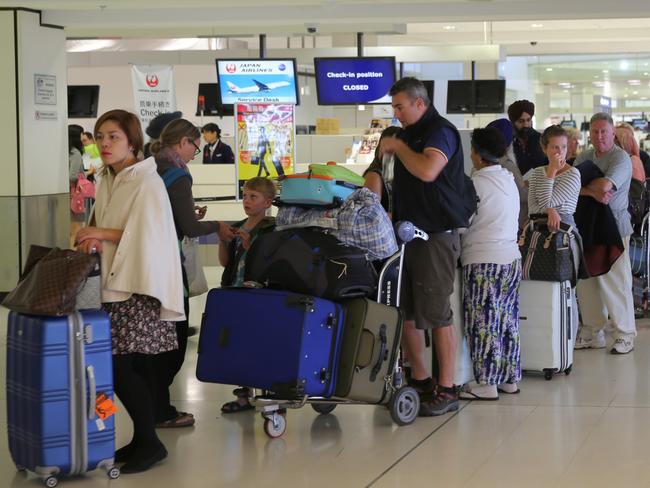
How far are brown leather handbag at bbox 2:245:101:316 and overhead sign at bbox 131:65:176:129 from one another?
8011mm

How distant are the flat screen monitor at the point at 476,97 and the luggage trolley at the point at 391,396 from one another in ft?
45.3

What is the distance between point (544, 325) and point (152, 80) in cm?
705

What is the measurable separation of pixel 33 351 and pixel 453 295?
2.33 metres

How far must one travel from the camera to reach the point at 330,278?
15.1 feet

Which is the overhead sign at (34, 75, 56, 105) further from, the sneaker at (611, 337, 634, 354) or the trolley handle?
the trolley handle

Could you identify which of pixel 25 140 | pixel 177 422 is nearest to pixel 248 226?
pixel 177 422

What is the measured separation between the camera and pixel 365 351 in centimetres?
469

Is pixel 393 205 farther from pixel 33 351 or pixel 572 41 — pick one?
pixel 572 41

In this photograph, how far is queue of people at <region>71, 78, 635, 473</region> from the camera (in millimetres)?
4234

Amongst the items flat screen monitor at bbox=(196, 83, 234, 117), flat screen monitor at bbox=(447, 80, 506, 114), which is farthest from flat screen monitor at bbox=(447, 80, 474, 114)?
flat screen monitor at bbox=(196, 83, 234, 117)

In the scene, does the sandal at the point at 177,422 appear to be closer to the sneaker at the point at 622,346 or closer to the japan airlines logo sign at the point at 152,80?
the sneaker at the point at 622,346

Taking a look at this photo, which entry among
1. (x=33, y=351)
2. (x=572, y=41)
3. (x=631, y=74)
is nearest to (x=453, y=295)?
(x=33, y=351)

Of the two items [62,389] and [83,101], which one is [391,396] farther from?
[83,101]

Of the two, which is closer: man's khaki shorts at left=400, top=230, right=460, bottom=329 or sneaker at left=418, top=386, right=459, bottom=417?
man's khaki shorts at left=400, top=230, right=460, bottom=329
